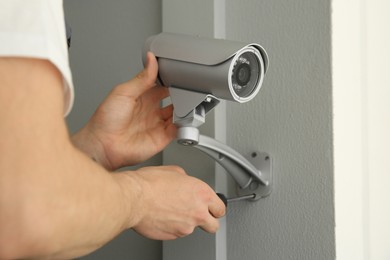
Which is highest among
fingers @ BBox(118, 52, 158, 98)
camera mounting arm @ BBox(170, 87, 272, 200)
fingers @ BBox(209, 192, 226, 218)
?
fingers @ BBox(118, 52, 158, 98)

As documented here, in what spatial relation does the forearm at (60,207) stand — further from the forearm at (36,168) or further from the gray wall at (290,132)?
the gray wall at (290,132)

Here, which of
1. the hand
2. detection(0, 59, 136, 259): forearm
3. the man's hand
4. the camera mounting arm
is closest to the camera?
detection(0, 59, 136, 259): forearm

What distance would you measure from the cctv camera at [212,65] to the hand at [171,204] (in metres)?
0.18

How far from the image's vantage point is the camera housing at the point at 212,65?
3.06ft

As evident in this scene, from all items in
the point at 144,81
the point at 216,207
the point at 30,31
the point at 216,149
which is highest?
the point at 30,31

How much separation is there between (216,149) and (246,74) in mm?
193

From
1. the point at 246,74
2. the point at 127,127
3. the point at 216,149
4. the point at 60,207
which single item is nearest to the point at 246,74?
the point at 246,74

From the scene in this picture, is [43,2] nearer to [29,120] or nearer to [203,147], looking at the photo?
[29,120]

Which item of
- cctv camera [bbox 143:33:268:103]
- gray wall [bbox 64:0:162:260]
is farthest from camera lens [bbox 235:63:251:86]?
gray wall [bbox 64:0:162:260]

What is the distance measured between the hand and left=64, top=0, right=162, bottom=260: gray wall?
1.60ft

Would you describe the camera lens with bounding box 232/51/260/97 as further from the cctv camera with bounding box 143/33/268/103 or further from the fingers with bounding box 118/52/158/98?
the fingers with bounding box 118/52/158/98

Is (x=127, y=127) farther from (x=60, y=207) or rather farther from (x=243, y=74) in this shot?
(x=60, y=207)

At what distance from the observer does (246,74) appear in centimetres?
98

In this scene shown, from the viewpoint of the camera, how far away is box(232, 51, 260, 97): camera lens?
97cm
